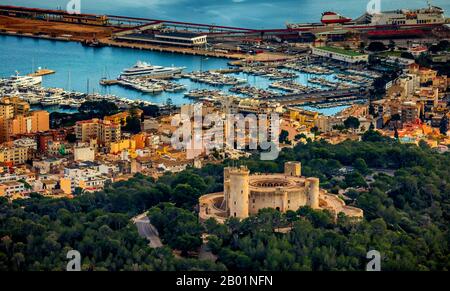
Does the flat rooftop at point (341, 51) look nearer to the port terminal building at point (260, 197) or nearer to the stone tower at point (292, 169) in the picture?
the stone tower at point (292, 169)

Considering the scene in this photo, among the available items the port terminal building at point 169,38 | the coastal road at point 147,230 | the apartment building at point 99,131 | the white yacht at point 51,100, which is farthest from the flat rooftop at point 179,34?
the coastal road at point 147,230

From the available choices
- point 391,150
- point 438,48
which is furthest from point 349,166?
point 438,48

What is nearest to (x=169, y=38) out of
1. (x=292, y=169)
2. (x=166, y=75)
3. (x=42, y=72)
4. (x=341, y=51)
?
(x=341, y=51)

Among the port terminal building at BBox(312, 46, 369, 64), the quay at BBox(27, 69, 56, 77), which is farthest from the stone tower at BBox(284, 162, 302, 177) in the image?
the port terminal building at BBox(312, 46, 369, 64)

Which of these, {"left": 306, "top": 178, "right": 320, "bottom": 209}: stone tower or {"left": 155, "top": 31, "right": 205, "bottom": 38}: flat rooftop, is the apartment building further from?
{"left": 155, "top": 31, "right": 205, "bottom": 38}: flat rooftop

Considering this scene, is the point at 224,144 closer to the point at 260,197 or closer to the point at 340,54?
the point at 260,197

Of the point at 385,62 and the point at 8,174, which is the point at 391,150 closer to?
the point at 8,174
